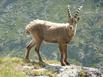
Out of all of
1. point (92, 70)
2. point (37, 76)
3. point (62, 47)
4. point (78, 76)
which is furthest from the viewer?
point (62, 47)

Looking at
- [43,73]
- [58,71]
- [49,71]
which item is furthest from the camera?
[58,71]

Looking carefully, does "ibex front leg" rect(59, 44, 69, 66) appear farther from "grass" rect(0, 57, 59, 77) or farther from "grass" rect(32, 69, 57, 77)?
"grass" rect(32, 69, 57, 77)

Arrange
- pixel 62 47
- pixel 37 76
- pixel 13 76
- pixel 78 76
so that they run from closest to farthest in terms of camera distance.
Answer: pixel 13 76
pixel 37 76
pixel 78 76
pixel 62 47

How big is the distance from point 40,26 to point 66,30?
164 centimetres

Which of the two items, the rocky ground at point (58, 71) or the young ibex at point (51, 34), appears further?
the young ibex at point (51, 34)

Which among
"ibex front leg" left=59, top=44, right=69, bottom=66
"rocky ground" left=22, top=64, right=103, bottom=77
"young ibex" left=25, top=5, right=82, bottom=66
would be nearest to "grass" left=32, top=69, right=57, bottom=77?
"rocky ground" left=22, top=64, right=103, bottom=77

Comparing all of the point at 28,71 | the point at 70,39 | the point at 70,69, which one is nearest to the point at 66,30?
the point at 70,39

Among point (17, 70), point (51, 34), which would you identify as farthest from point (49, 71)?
point (51, 34)

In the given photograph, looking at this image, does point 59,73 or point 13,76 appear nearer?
point 13,76

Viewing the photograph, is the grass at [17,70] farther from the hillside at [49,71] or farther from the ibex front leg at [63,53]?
the ibex front leg at [63,53]

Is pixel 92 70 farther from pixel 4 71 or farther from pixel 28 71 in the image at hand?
pixel 4 71

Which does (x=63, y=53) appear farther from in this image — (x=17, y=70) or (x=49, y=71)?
(x=17, y=70)

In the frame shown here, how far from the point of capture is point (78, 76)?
1734 cm

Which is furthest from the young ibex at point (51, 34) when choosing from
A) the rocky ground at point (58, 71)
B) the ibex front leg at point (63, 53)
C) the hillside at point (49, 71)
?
the rocky ground at point (58, 71)
